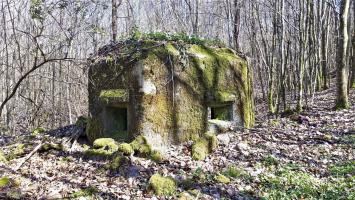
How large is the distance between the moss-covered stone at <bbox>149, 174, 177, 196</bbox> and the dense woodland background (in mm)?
1914

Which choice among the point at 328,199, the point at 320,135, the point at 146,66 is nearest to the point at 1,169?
the point at 146,66

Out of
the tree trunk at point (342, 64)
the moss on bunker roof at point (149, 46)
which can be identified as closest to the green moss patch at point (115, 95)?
the moss on bunker roof at point (149, 46)

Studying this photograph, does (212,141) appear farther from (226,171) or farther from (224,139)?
(226,171)

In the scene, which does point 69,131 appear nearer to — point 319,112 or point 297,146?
point 297,146

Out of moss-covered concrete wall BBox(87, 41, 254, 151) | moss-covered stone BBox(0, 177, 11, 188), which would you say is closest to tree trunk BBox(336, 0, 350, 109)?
moss-covered concrete wall BBox(87, 41, 254, 151)

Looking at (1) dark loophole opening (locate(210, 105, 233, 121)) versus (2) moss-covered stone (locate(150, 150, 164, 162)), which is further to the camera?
(1) dark loophole opening (locate(210, 105, 233, 121))

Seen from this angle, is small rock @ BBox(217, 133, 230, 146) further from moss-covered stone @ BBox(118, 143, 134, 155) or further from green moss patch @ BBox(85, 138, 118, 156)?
green moss patch @ BBox(85, 138, 118, 156)

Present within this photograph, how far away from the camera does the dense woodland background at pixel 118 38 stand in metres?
7.08

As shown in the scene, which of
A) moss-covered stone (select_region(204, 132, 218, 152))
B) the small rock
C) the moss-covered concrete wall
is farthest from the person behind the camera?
the small rock

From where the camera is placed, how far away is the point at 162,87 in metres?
6.83

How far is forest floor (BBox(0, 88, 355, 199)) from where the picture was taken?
4.96 metres

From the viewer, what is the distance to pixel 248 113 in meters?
7.95

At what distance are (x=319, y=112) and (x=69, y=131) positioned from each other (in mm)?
6720

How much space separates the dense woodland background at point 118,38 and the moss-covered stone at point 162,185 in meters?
1.91
